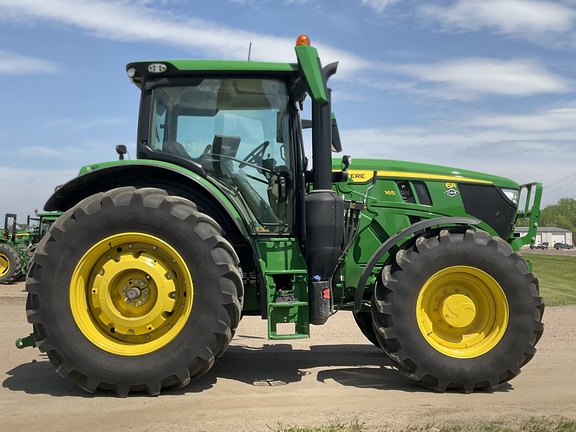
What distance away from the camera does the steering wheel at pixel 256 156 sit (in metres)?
5.01

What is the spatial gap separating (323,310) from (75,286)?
1.99m

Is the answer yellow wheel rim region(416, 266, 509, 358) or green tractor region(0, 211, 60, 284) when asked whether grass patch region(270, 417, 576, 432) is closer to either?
yellow wheel rim region(416, 266, 509, 358)

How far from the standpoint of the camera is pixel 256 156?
16.5ft

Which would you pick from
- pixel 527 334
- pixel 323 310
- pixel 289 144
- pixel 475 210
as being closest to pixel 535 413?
pixel 527 334

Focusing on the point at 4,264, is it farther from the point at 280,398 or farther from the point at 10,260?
the point at 280,398

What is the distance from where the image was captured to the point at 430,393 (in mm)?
4559

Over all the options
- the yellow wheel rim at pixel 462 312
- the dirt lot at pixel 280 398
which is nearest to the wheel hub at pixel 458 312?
the yellow wheel rim at pixel 462 312

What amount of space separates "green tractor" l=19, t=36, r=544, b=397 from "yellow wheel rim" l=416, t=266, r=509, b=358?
0.04 ft

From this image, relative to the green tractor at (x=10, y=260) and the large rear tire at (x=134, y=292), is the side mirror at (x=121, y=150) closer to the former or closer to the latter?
the large rear tire at (x=134, y=292)

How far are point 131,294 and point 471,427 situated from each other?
2.65 m

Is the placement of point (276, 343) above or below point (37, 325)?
below

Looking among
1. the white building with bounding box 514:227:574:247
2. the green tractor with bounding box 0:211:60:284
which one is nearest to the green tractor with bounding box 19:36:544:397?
the green tractor with bounding box 0:211:60:284

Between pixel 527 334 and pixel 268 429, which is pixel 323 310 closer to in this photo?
pixel 268 429

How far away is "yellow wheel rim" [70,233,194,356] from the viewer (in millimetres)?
4402
